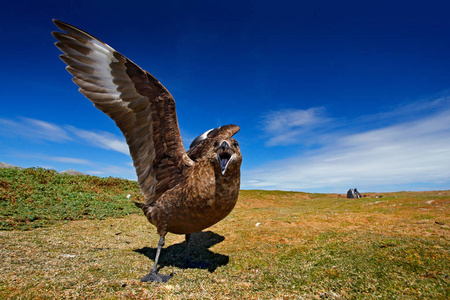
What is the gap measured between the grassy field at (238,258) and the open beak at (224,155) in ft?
6.34

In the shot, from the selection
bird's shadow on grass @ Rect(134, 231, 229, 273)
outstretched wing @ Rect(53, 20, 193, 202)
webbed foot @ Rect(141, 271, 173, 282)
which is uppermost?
outstretched wing @ Rect(53, 20, 193, 202)

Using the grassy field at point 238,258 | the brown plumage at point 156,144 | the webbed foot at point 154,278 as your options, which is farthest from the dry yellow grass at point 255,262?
the brown plumage at point 156,144

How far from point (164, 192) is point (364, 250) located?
422 centimetres

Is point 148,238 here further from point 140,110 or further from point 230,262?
point 140,110

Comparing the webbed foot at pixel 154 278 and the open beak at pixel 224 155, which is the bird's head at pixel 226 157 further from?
the webbed foot at pixel 154 278

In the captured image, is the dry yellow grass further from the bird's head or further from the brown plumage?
the bird's head

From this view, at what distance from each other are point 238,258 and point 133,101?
4.11m

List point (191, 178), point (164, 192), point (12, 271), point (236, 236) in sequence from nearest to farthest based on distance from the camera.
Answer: point (12, 271) → point (191, 178) → point (164, 192) → point (236, 236)

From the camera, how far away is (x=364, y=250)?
4.71m

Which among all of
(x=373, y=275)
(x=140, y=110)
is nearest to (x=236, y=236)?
(x=373, y=275)

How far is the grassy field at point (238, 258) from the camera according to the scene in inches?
135

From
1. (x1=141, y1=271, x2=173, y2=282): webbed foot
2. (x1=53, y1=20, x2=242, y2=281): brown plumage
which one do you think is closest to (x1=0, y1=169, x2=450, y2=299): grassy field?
(x1=141, y1=271, x2=173, y2=282): webbed foot

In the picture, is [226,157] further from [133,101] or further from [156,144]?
[133,101]

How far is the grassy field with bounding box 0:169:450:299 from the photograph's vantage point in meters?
3.44
